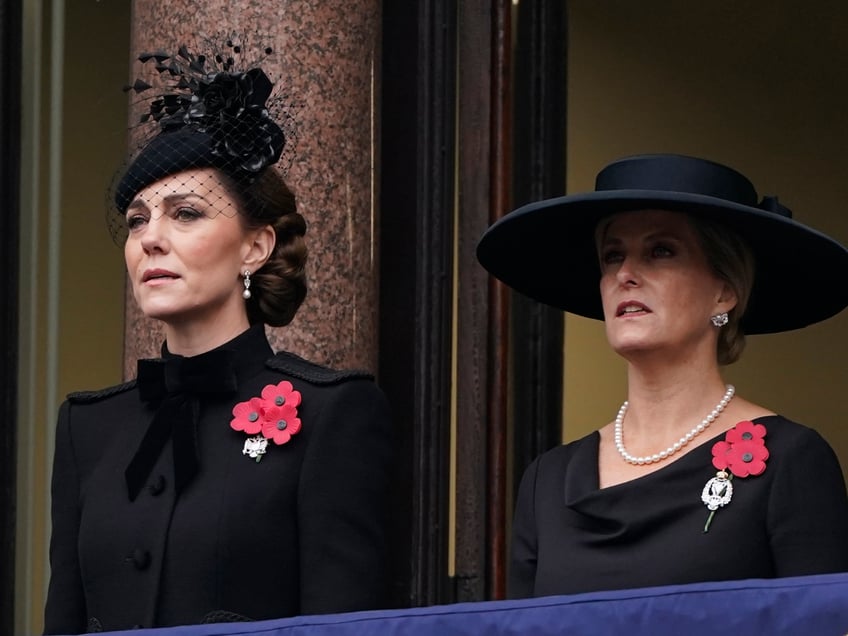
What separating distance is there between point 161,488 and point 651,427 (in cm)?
96

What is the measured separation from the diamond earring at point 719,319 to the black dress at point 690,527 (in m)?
0.25

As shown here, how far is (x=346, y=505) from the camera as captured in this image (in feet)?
13.3

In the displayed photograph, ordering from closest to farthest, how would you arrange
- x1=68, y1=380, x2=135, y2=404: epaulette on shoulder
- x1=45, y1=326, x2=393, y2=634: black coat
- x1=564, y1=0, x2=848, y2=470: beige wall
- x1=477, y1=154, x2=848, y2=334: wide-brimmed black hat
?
1. x1=45, y1=326, x2=393, y2=634: black coat
2. x1=477, y1=154, x2=848, y2=334: wide-brimmed black hat
3. x1=68, y1=380, x2=135, y2=404: epaulette on shoulder
4. x1=564, y1=0, x2=848, y2=470: beige wall

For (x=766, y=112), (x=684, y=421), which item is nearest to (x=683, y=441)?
(x=684, y=421)

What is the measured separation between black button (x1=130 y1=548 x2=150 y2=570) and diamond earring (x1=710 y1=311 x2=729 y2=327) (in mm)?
1186

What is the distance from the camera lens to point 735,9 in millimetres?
8047

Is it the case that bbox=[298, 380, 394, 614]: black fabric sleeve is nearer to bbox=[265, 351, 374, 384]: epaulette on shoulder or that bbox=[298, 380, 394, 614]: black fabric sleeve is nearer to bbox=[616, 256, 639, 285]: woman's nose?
bbox=[265, 351, 374, 384]: epaulette on shoulder

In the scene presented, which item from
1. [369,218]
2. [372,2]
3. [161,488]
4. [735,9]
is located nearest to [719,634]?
[161,488]

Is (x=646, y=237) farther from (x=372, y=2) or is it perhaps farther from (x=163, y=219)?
(x=372, y=2)

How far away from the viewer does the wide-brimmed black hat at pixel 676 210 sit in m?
4.26

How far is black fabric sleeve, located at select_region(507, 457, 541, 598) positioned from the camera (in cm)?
429

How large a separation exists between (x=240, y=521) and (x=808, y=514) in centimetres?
104

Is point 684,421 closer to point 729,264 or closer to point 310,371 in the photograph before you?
point 729,264

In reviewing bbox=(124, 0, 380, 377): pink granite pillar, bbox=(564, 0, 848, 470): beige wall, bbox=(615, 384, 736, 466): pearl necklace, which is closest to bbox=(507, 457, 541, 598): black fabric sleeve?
bbox=(615, 384, 736, 466): pearl necklace
